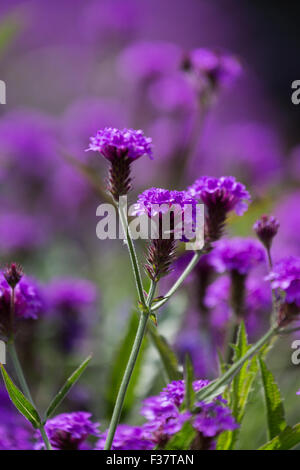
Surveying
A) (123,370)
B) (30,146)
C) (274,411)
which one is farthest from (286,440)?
(30,146)

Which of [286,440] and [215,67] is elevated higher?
[215,67]

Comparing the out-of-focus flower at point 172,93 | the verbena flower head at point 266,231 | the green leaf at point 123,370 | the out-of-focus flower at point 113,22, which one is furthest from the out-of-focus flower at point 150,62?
the verbena flower head at point 266,231

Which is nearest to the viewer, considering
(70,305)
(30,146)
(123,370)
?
(123,370)

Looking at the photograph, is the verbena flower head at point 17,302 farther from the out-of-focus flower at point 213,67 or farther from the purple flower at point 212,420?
the out-of-focus flower at point 213,67

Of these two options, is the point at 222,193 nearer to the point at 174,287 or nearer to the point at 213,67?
the point at 174,287

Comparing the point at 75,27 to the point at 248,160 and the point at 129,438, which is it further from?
the point at 129,438

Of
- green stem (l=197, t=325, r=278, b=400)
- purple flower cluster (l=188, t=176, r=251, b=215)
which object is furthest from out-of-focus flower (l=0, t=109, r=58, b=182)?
green stem (l=197, t=325, r=278, b=400)

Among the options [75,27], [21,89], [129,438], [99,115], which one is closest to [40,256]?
[99,115]
